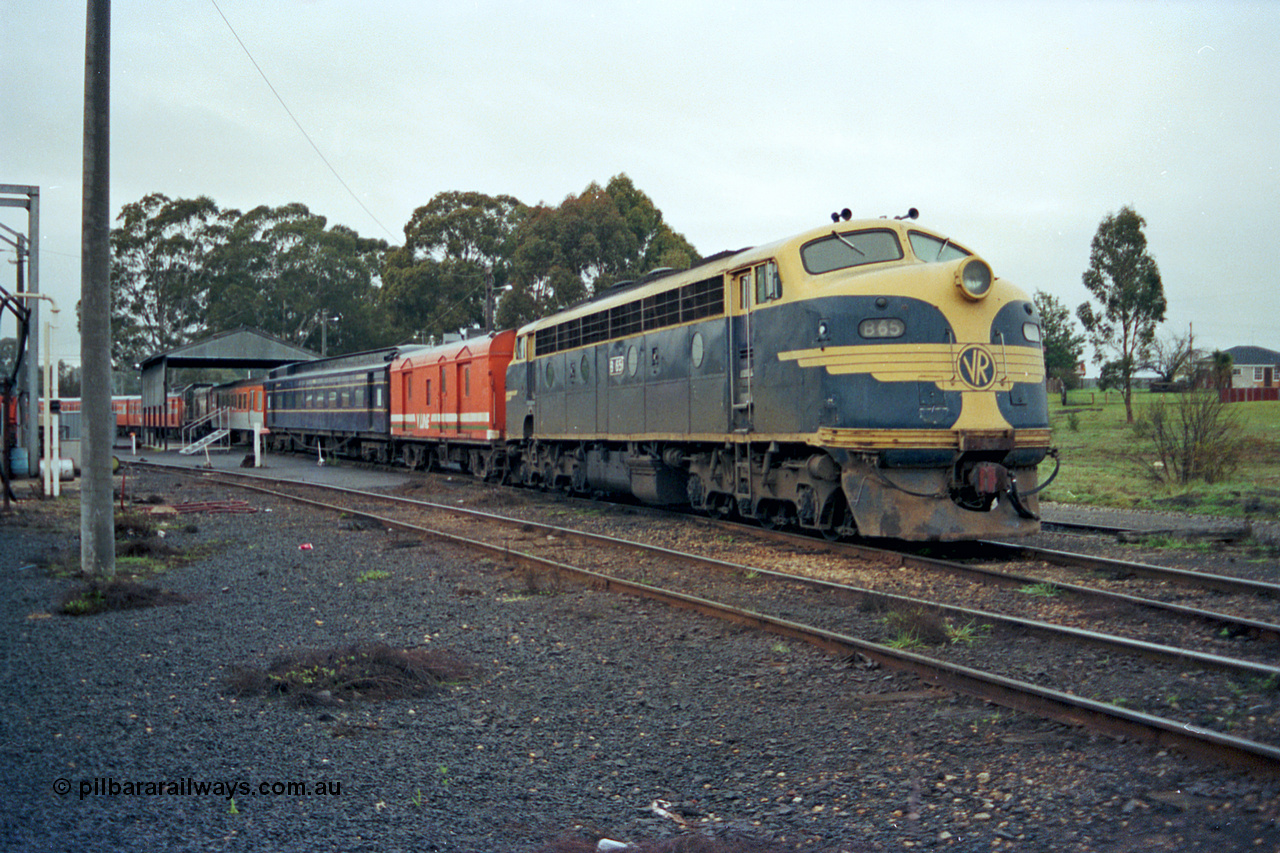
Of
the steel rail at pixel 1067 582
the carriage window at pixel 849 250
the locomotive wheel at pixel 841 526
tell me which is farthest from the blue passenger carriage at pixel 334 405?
the steel rail at pixel 1067 582

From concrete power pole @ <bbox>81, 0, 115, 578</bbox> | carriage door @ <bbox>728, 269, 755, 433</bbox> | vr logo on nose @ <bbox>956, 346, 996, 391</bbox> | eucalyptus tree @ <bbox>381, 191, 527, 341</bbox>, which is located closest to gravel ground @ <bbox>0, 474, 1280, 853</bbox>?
concrete power pole @ <bbox>81, 0, 115, 578</bbox>

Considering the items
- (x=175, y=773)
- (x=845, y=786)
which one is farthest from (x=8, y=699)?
(x=845, y=786)

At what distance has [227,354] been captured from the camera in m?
44.0

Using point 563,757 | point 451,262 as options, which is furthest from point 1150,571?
point 451,262

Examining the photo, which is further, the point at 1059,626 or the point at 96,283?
the point at 96,283

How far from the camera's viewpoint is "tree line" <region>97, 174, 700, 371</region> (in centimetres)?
4659

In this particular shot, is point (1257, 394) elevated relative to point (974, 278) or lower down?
lower down

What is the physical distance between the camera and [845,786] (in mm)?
4336

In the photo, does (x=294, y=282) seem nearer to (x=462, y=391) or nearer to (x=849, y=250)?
(x=462, y=391)

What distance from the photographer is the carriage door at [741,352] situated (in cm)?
1138

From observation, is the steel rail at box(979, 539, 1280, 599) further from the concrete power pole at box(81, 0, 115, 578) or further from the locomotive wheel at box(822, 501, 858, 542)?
the concrete power pole at box(81, 0, 115, 578)

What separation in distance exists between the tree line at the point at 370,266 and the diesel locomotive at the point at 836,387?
31.6 metres

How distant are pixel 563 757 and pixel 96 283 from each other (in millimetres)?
7653

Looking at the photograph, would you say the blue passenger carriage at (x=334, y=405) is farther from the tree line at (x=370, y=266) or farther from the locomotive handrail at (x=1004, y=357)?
the locomotive handrail at (x=1004, y=357)
